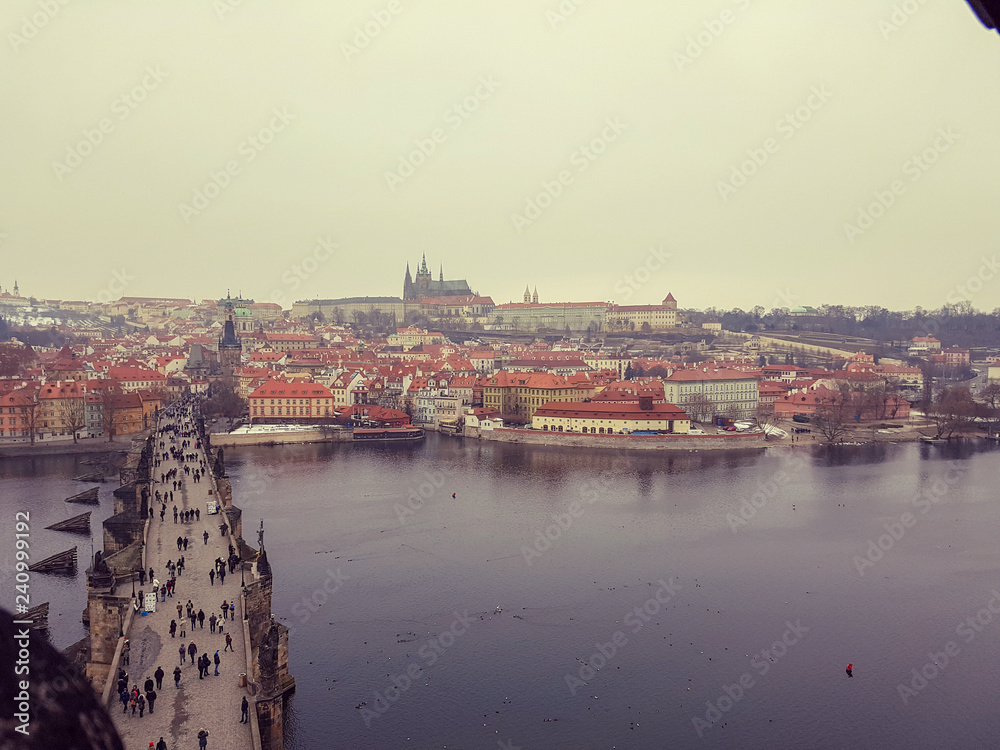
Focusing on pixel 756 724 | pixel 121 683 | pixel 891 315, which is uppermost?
pixel 891 315

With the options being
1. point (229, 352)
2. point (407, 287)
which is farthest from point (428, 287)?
point (229, 352)

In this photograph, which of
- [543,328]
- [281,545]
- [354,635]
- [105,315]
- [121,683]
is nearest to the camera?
[121,683]

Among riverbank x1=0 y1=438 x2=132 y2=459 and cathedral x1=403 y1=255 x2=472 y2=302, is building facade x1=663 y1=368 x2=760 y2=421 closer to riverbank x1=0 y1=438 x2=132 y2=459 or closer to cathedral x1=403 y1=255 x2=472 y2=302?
riverbank x1=0 y1=438 x2=132 y2=459

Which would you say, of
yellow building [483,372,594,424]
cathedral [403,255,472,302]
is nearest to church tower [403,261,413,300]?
cathedral [403,255,472,302]

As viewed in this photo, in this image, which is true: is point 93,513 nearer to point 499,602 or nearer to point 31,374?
point 499,602

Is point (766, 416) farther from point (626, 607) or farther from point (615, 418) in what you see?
point (626, 607)

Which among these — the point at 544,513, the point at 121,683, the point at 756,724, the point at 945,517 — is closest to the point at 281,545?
the point at 544,513

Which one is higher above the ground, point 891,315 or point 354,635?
point 891,315

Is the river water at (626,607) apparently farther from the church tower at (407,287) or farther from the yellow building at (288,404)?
the church tower at (407,287)
